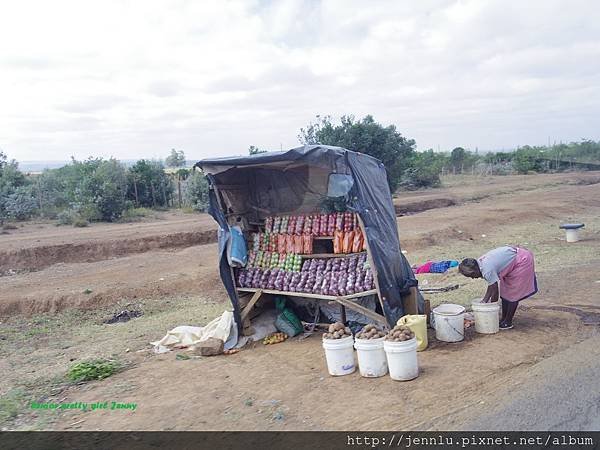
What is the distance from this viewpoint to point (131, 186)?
28516 mm

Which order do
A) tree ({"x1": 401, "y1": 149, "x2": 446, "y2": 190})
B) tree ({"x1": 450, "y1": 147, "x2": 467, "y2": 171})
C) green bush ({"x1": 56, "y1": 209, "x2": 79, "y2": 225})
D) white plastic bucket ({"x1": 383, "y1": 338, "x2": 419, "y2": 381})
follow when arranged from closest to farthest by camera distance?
white plastic bucket ({"x1": 383, "y1": 338, "x2": 419, "y2": 381}), green bush ({"x1": 56, "y1": 209, "x2": 79, "y2": 225}), tree ({"x1": 401, "y1": 149, "x2": 446, "y2": 190}), tree ({"x1": 450, "y1": 147, "x2": 467, "y2": 171})

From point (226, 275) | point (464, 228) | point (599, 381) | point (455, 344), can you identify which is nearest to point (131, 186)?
point (464, 228)

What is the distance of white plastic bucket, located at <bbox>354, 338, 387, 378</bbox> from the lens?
601 centimetres

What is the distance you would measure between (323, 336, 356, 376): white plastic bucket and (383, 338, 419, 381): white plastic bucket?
529 mm

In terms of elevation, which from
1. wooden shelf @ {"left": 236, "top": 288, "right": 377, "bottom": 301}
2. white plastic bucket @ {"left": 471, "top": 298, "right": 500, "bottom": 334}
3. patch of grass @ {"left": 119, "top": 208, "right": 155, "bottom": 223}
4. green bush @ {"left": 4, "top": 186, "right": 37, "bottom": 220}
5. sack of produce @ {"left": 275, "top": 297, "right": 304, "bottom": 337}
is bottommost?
sack of produce @ {"left": 275, "top": 297, "right": 304, "bottom": 337}

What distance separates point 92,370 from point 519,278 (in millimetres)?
5490

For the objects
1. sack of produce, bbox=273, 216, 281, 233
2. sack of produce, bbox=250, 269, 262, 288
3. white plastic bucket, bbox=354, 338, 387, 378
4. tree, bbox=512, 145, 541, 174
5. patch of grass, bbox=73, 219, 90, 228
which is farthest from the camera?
tree, bbox=512, 145, 541, 174

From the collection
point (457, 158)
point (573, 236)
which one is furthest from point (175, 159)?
point (573, 236)

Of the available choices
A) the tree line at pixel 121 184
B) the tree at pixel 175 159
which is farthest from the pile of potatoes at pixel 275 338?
the tree at pixel 175 159

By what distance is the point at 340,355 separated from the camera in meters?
6.20

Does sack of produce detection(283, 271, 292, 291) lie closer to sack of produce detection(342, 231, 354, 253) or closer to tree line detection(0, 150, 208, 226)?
sack of produce detection(342, 231, 354, 253)

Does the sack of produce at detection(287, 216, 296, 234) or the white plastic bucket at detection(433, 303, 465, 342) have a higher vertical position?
the sack of produce at detection(287, 216, 296, 234)

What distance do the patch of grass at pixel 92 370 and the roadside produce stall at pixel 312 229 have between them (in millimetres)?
1859

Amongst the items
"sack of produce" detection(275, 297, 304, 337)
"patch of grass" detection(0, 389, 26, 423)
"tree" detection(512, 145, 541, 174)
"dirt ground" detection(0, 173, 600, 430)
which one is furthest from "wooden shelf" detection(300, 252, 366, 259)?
"tree" detection(512, 145, 541, 174)
